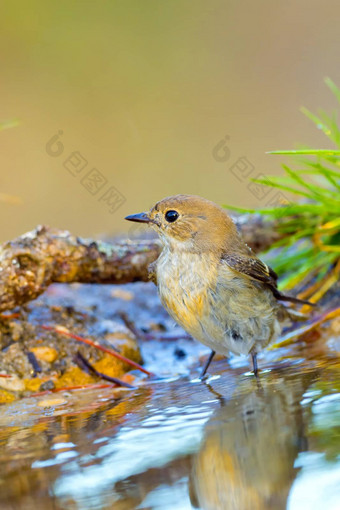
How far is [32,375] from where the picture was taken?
3.33 metres

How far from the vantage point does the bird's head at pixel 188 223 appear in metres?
3.39

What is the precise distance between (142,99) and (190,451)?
12.0m

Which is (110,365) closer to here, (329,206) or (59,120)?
(329,206)

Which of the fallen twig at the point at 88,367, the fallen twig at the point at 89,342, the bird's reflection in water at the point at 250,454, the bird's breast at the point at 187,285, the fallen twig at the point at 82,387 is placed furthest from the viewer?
the fallen twig at the point at 89,342

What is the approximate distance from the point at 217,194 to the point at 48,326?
8.63 m

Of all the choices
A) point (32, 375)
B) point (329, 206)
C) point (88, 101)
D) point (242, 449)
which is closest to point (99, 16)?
point (88, 101)

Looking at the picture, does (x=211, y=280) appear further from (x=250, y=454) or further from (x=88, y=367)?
(x=250, y=454)

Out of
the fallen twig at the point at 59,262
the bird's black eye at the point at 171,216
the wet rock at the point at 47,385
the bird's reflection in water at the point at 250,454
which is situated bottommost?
the bird's reflection in water at the point at 250,454

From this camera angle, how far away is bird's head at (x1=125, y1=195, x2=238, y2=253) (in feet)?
11.1

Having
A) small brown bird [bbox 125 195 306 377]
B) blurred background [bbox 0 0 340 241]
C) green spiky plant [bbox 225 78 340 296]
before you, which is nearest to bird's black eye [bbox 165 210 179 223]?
small brown bird [bbox 125 195 306 377]

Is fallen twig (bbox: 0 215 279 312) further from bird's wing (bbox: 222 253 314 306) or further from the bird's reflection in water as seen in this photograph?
the bird's reflection in water

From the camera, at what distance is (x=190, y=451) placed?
1753mm

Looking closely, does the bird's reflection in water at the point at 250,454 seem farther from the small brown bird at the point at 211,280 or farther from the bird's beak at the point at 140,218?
the bird's beak at the point at 140,218

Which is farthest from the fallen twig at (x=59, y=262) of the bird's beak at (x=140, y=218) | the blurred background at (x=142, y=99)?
the blurred background at (x=142, y=99)
